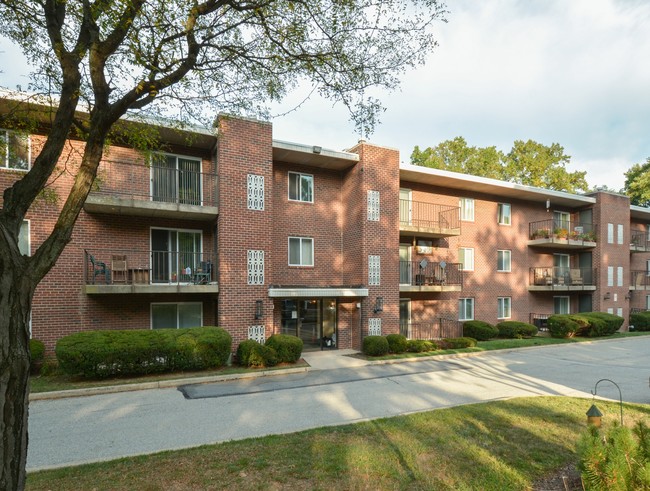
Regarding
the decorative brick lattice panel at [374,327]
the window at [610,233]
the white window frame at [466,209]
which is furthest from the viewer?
the window at [610,233]

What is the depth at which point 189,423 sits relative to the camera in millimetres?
7105

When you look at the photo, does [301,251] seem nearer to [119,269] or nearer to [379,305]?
[379,305]

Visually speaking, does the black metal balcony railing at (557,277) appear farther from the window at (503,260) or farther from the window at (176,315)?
the window at (176,315)

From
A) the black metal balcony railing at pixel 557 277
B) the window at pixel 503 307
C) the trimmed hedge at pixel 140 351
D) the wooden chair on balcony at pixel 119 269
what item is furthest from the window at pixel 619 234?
the wooden chair on balcony at pixel 119 269

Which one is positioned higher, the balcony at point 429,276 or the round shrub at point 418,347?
the balcony at point 429,276

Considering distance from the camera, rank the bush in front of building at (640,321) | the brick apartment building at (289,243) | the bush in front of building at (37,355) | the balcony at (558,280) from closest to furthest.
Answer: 1. the bush in front of building at (37,355)
2. the brick apartment building at (289,243)
3. the balcony at (558,280)
4. the bush in front of building at (640,321)

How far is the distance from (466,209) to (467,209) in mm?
72

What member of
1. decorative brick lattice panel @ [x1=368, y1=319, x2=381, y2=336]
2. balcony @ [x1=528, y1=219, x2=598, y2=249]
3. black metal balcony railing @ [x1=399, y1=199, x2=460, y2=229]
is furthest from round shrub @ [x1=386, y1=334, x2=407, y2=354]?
balcony @ [x1=528, y1=219, x2=598, y2=249]

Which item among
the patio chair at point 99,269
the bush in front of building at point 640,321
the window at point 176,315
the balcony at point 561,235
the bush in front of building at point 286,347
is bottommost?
the bush in front of building at point 640,321

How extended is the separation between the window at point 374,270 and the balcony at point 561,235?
11.6 m

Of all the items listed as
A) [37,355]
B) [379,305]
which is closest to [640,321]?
[379,305]

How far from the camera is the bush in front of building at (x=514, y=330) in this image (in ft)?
63.0

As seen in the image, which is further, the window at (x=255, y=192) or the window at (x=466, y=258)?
the window at (x=466, y=258)

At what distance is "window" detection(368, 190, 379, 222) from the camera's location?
1563cm
